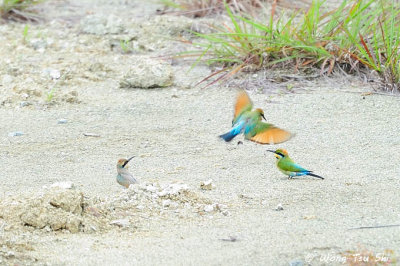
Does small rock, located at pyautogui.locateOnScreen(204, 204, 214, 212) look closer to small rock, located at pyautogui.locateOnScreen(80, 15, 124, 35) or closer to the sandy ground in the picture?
the sandy ground

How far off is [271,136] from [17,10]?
A: 4173mm

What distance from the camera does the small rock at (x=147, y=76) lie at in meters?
5.69

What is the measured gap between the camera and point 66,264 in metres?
2.93

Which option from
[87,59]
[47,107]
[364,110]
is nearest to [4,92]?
[47,107]

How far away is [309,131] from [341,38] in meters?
1.08

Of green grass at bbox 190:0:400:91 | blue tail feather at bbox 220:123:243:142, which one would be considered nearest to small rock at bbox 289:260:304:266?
blue tail feather at bbox 220:123:243:142

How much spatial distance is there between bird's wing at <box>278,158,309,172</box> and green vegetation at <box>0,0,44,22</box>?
4.16 m

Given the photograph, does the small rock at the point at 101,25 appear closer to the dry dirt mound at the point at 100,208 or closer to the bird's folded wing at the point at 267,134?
the bird's folded wing at the point at 267,134

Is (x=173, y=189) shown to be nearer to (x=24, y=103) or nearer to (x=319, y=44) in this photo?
(x=24, y=103)

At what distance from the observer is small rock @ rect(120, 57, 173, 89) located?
5.69 m

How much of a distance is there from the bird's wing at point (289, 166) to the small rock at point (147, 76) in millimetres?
1971

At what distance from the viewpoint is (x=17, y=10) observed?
7484mm

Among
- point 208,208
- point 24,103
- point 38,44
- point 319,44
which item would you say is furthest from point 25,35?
point 208,208

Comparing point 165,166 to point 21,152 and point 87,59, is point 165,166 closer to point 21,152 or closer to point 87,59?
point 21,152
